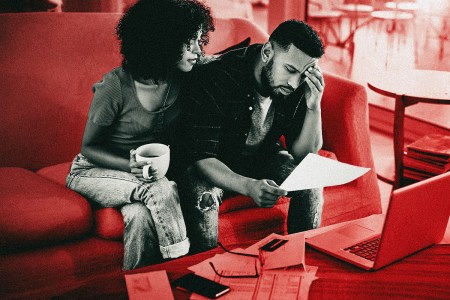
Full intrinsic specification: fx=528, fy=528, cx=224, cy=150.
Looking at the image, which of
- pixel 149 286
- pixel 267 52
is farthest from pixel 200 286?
pixel 267 52

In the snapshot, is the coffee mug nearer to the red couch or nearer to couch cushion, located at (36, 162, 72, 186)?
the red couch

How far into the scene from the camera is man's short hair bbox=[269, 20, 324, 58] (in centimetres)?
163

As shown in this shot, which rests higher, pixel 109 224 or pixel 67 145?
pixel 67 145

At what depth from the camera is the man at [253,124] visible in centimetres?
165

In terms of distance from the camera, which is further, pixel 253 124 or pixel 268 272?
pixel 253 124

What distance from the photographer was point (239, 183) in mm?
1628

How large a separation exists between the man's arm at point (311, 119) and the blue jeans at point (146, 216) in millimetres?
486

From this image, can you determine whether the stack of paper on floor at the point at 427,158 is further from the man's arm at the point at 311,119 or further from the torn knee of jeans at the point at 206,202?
the torn knee of jeans at the point at 206,202

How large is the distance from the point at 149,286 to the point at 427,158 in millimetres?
1664

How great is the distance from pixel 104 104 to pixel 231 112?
1.38ft

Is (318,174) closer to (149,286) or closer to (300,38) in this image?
(300,38)

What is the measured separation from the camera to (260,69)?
1771 mm

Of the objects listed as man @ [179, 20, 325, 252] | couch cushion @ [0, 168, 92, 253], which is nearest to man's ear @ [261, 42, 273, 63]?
man @ [179, 20, 325, 252]

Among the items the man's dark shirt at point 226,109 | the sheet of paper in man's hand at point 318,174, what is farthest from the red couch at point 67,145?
the sheet of paper in man's hand at point 318,174
